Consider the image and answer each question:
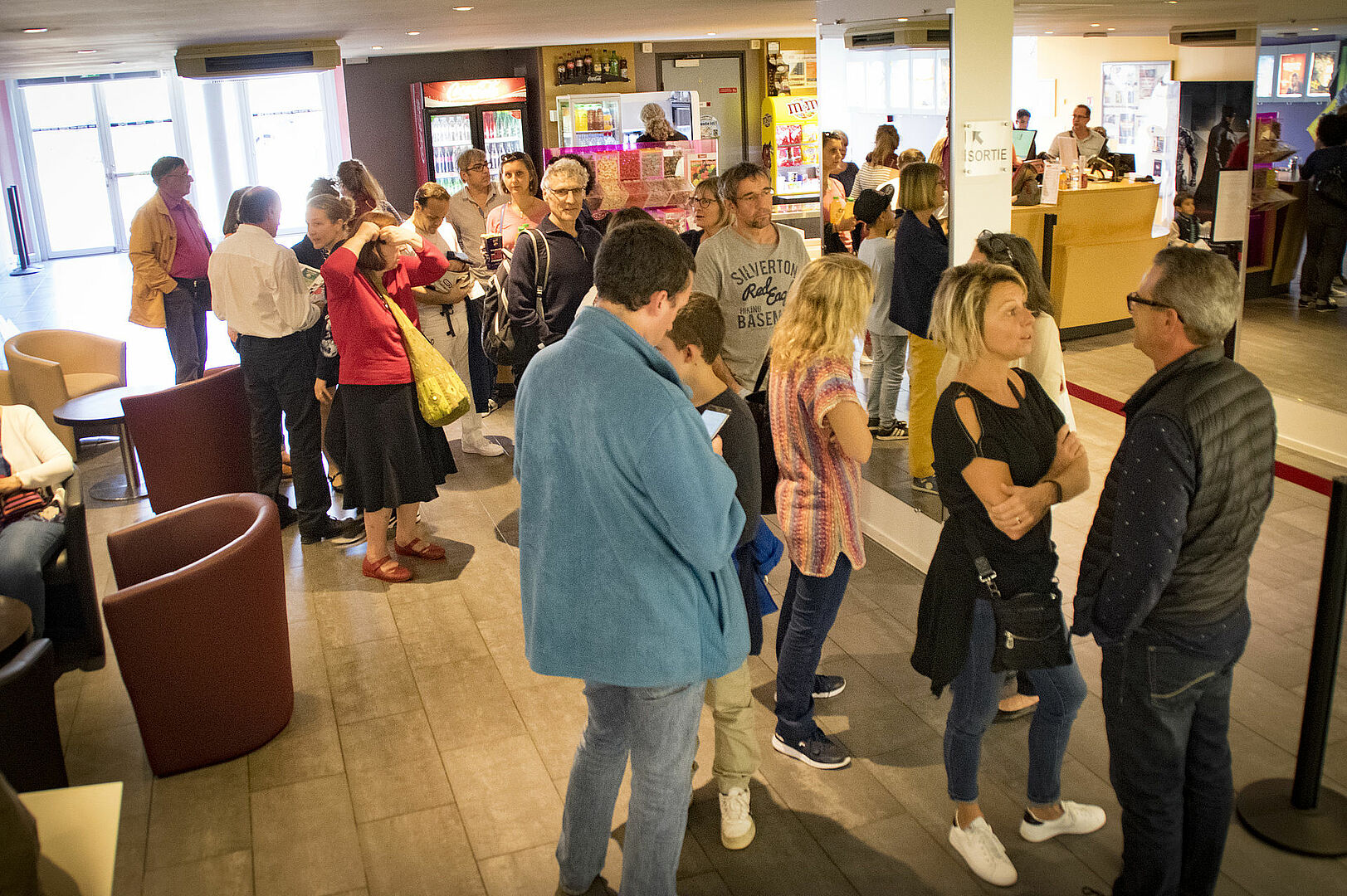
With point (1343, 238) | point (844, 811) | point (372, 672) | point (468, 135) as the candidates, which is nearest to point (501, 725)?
point (372, 672)

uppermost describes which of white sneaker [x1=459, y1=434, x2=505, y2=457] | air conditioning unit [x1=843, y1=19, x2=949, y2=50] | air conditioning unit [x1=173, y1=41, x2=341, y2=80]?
air conditioning unit [x1=173, y1=41, x2=341, y2=80]

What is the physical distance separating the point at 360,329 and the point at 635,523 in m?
2.60

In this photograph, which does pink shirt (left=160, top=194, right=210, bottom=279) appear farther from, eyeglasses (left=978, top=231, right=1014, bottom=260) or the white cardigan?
eyeglasses (left=978, top=231, right=1014, bottom=260)

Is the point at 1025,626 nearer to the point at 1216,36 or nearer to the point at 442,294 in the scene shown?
the point at 442,294

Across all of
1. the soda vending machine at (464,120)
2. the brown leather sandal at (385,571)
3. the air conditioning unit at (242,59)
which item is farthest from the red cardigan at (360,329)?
the soda vending machine at (464,120)

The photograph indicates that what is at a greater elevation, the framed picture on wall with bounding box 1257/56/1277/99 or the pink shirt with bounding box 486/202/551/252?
the framed picture on wall with bounding box 1257/56/1277/99

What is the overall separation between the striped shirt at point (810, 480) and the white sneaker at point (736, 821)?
66 cm

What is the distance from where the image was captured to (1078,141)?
296 inches

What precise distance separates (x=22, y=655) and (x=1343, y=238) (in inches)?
243

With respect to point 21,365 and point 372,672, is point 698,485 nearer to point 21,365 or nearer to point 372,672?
point 372,672

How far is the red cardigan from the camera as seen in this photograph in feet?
13.7

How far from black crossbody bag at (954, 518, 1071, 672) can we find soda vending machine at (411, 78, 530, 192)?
1166cm

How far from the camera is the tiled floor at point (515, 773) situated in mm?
2734

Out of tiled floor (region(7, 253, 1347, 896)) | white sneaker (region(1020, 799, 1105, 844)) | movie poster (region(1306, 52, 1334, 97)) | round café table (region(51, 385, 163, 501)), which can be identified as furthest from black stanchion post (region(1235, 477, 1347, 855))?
round café table (region(51, 385, 163, 501))
